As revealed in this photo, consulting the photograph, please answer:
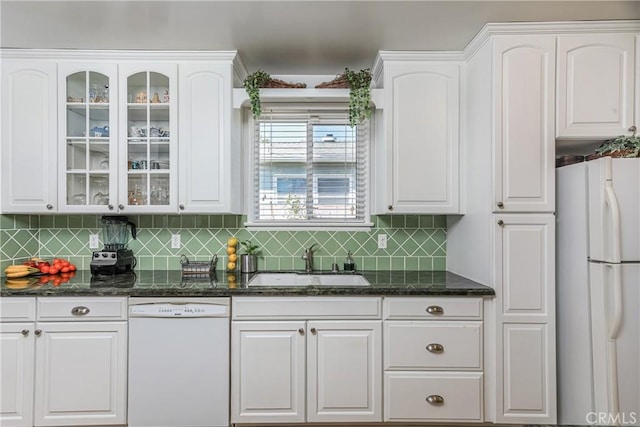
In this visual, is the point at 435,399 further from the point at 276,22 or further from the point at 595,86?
the point at 276,22

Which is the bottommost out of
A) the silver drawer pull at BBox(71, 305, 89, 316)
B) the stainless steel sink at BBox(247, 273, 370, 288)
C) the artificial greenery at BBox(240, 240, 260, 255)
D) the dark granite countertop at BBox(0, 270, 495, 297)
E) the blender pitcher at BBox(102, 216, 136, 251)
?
the silver drawer pull at BBox(71, 305, 89, 316)

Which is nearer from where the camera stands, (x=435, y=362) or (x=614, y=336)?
(x=614, y=336)

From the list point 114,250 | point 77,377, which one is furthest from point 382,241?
point 77,377

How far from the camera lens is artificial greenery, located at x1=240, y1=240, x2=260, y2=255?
2567 millimetres

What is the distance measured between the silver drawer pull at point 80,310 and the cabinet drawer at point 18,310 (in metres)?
0.22

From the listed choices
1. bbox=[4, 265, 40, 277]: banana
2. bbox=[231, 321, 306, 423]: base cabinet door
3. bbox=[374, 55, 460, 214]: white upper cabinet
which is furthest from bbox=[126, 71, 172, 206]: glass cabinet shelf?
bbox=[374, 55, 460, 214]: white upper cabinet

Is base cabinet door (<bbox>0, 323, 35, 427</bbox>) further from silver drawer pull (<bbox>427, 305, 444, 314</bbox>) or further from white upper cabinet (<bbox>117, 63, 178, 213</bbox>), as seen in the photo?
silver drawer pull (<bbox>427, 305, 444, 314</bbox>)

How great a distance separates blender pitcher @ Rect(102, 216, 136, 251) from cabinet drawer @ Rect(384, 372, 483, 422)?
2108 mm

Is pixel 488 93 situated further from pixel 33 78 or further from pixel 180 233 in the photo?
pixel 33 78

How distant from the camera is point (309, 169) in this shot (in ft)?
8.90

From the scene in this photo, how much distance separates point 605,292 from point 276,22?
2.27 meters

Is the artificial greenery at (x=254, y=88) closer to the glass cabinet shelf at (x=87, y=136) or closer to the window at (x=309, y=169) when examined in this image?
the window at (x=309, y=169)

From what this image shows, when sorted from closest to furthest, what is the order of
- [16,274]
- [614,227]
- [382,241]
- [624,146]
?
1. [614,227]
2. [624,146]
3. [16,274]
4. [382,241]

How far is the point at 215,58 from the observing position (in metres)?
2.29
